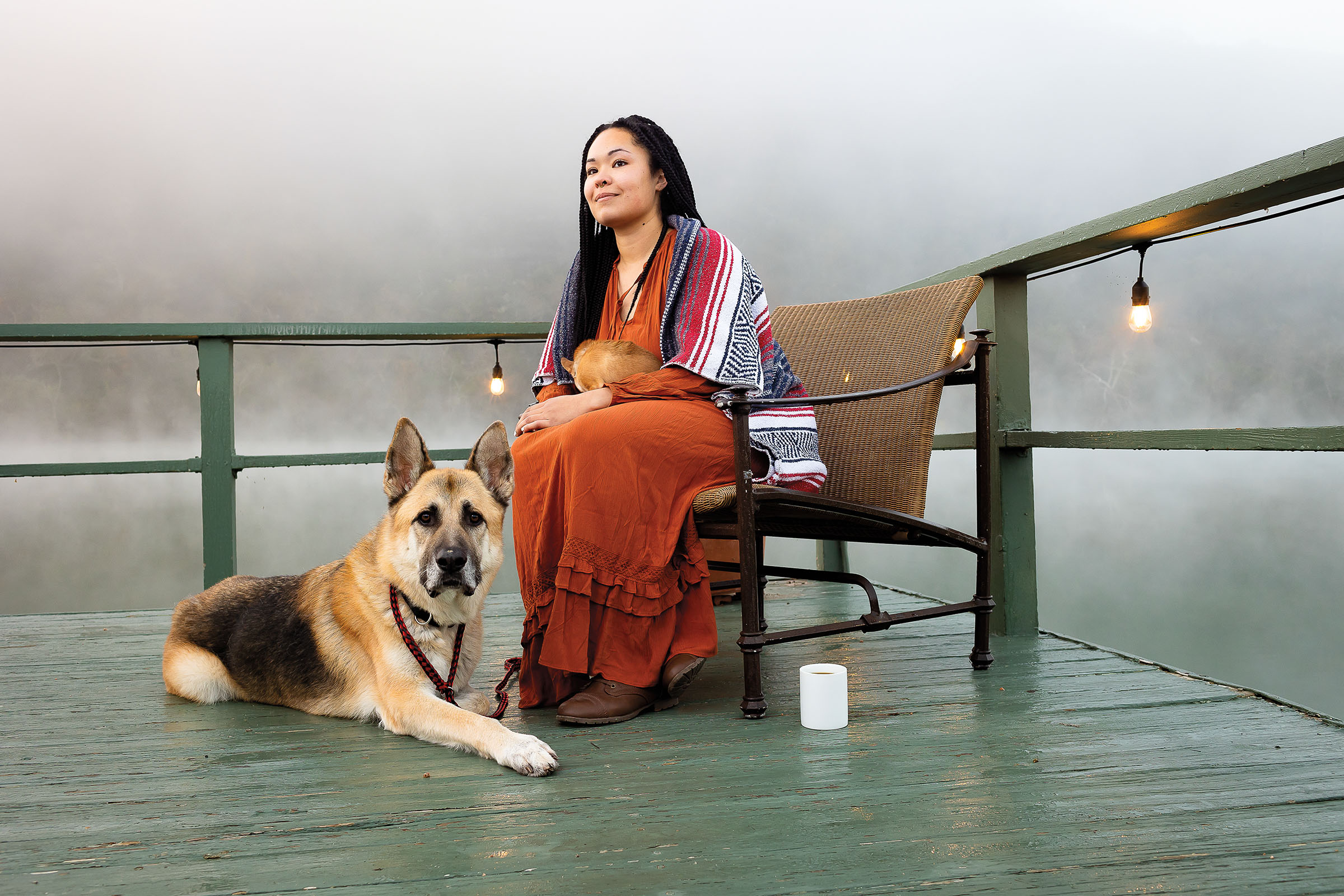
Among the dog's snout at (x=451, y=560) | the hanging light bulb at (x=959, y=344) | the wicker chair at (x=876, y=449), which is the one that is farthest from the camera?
the hanging light bulb at (x=959, y=344)

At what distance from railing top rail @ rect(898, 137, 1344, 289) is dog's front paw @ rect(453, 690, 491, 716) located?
6.90 feet

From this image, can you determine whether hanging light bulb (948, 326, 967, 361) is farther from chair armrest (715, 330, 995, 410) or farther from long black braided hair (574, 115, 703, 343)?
long black braided hair (574, 115, 703, 343)

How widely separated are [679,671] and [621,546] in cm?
33

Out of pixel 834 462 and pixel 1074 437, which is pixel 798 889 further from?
pixel 1074 437

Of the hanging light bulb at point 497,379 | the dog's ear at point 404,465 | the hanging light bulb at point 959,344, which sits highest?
the hanging light bulb at point 497,379

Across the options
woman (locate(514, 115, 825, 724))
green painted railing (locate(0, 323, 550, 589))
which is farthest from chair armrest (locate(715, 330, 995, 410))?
green painted railing (locate(0, 323, 550, 589))

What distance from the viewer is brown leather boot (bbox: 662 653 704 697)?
201cm

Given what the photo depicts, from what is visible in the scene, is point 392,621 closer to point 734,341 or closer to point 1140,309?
point 734,341

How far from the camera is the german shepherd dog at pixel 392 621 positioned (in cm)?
191

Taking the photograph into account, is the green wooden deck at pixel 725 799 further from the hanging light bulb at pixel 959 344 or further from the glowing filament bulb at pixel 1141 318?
the glowing filament bulb at pixel 1141 318

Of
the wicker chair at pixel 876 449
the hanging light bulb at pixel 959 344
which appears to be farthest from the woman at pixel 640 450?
the hanging light bulb at pixel 959 344

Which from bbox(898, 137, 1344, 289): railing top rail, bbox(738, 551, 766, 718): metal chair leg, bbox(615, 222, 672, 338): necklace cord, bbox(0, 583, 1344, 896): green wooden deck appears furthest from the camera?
bbox(615, 222, 672, 338): necklace cord

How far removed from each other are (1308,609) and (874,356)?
600cm

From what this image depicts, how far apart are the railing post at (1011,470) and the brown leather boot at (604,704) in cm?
134
